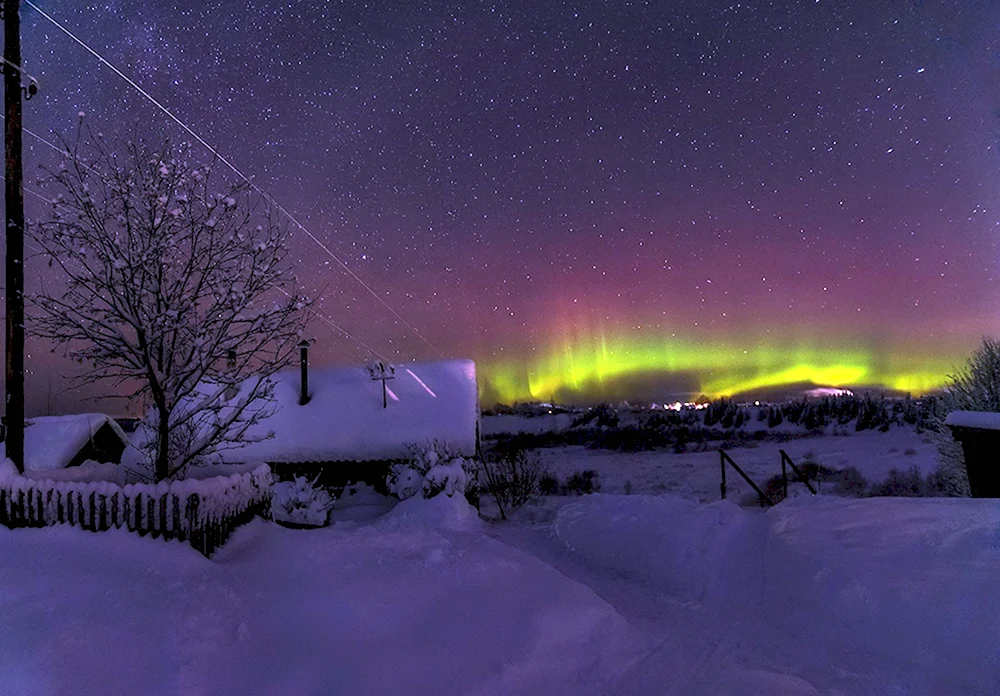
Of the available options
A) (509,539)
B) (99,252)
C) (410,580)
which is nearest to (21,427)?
(99,252)

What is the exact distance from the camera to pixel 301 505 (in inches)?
587

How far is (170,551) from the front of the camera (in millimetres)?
8266

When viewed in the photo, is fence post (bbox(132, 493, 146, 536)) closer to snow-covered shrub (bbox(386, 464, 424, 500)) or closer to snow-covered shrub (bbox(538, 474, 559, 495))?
snow-covered shrub (bbox(386, 464, 424, 500))

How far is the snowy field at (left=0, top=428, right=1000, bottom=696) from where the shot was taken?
5.13 m

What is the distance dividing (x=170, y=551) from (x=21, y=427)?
4.64m

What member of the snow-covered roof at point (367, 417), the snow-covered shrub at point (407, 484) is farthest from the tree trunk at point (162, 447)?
the snow-covered roof at point (367, 417)

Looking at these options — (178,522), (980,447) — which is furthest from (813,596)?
(178,522)

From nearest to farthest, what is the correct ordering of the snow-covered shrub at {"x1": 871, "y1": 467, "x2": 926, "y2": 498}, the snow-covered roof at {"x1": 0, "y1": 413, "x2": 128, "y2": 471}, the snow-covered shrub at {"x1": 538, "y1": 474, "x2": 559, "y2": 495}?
the snow-covered roof at {"x1": 0, "y1": 413, "x2": 128, "y2": 471}, the snow-covered shrub at {"x1": 871, "y1": 467, "x2": 926, "y2": 498}, the snow-covered shrub at {"x1": 538, "y1": 474, "x2": 559, "y2": 495}

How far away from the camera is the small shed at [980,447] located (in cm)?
1171

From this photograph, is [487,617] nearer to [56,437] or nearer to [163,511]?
[163,511]

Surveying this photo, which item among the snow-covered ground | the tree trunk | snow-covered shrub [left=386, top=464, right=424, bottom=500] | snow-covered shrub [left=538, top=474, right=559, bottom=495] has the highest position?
the tree trunk

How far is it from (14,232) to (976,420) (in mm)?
17734

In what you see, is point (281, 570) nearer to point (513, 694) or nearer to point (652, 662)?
point (513, 694)

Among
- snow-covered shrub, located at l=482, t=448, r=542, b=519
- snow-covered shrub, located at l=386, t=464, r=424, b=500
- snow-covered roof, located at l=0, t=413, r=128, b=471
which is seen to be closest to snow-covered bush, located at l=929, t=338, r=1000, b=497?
snow-covered shrub, located at l=482, t=448, r=542, b=519
